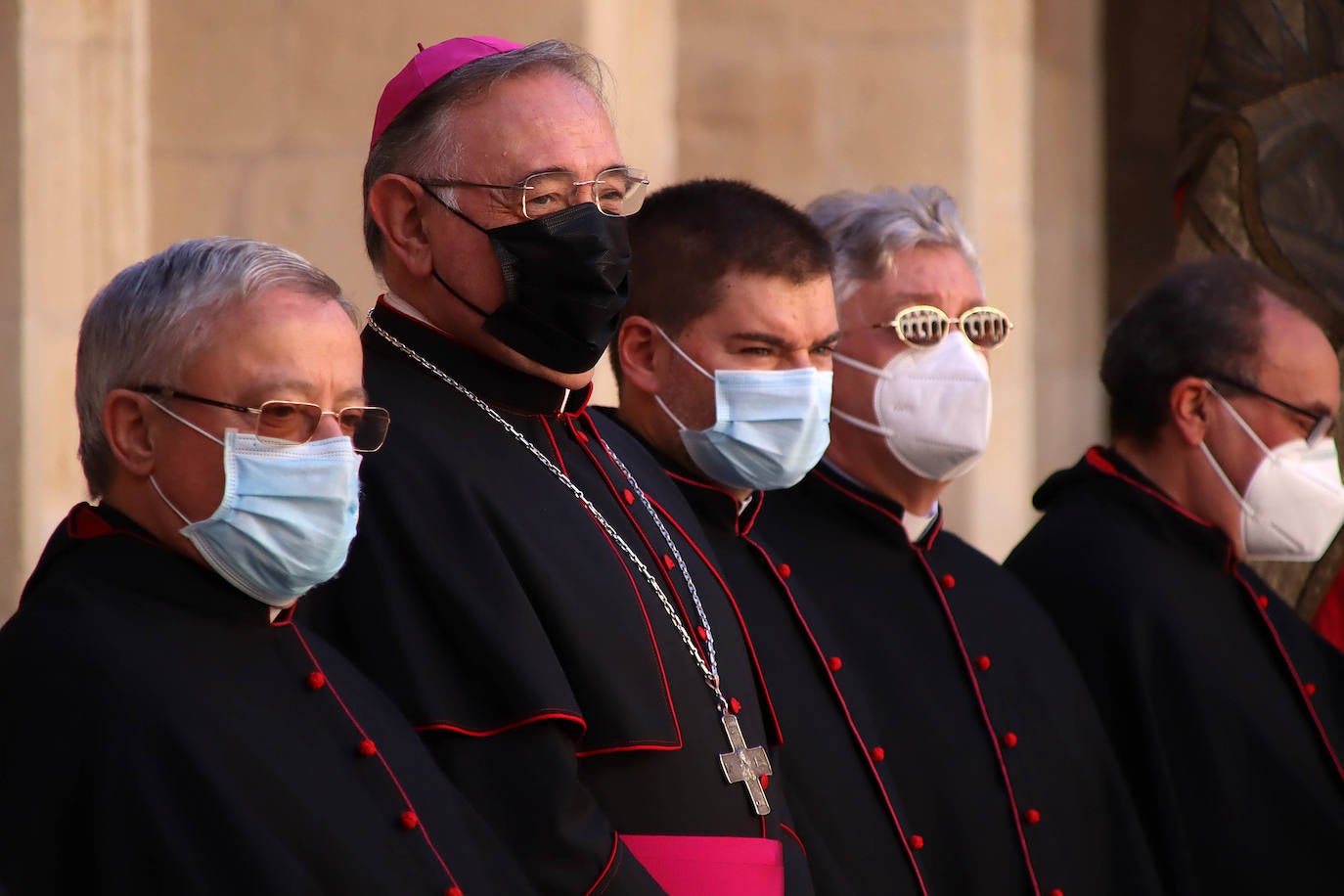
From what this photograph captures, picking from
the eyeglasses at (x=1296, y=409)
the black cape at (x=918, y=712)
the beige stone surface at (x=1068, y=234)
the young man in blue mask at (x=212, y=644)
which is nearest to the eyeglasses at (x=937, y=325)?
the black cape at (x=918, y=712)

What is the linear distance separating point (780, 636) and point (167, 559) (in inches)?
58.3

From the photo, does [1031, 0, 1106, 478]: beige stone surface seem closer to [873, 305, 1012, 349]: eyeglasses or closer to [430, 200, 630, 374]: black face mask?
[873, 305, 1012, 349]: eyeglasses

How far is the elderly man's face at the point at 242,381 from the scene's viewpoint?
2.67 meters

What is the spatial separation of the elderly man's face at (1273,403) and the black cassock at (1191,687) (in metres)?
0.18

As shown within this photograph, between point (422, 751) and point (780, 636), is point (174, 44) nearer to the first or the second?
point (780, 636)

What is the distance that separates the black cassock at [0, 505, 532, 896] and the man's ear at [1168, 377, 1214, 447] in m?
2.61

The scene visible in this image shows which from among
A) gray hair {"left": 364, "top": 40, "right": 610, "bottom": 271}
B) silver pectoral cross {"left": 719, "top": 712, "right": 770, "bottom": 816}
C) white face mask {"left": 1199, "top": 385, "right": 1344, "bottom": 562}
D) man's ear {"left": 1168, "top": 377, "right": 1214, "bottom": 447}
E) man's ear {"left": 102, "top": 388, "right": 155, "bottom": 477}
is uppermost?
gray hair {"left": 364, "top": 40, "right": 610, "bottom": 271}

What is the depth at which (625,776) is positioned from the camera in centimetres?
307

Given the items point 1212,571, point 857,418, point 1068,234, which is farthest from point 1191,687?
point 1068,234

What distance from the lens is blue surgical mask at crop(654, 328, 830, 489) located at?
12.2ft

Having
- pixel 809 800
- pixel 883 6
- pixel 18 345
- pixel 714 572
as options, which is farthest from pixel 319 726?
pixel 883 6

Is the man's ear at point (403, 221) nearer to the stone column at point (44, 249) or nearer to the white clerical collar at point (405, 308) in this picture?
the white clerical collar at point (405, 308)

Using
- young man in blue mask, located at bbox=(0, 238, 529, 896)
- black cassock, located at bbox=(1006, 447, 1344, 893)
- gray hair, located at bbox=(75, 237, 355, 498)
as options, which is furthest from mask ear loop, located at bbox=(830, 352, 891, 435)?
gray hair, located at bbox=(75, 237, 355, 498)

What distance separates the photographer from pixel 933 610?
4.28m
